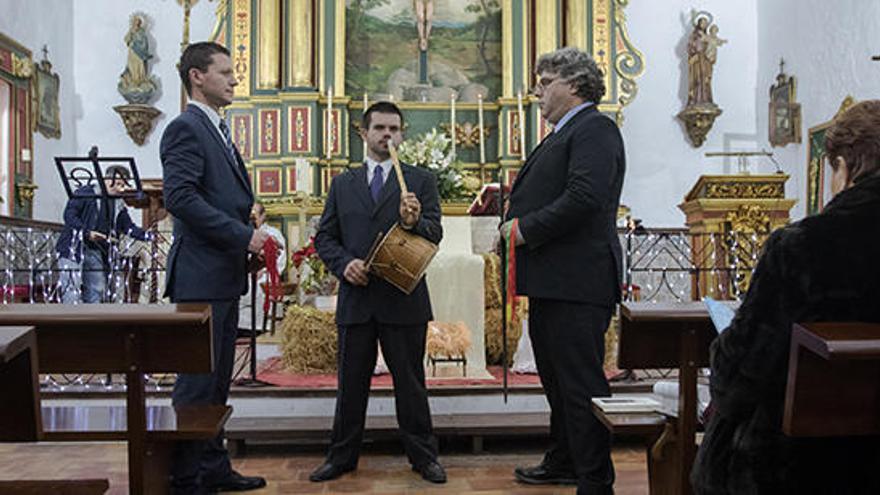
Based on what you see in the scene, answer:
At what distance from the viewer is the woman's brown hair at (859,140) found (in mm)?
1697

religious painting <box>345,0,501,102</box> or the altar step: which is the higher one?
religious painting <box>345,0,501,102</box>

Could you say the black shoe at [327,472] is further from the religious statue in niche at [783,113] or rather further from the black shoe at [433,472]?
the religious statue in niche at [783,113]

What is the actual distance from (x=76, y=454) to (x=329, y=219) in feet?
5.92

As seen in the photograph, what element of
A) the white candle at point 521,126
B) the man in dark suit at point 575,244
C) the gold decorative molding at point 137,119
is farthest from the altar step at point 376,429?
the gold decorative molding at point 137,119

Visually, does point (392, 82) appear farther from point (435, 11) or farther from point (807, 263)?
point (807, 263)

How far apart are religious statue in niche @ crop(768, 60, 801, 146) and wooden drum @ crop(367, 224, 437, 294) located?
8647mm

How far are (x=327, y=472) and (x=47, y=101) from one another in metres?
8.79

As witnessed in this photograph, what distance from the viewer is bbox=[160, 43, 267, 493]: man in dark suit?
118 inches

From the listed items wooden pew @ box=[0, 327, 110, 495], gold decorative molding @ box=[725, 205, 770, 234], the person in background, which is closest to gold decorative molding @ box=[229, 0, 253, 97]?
the person in background

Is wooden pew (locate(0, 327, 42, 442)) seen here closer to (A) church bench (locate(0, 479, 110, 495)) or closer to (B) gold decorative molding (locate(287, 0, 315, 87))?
(A) church bench (locate(0, 479, 110, 495))

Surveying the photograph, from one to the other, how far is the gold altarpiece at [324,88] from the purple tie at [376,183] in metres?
6.34

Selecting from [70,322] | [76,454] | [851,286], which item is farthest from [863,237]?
[76,454]

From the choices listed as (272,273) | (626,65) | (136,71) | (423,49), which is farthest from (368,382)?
(136,71)

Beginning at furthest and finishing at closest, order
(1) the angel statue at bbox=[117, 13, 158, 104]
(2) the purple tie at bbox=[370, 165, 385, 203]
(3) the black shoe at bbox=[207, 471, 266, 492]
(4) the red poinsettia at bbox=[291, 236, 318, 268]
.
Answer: (1) the angel statue at bbox=[117, 13, 158, 104]
(4) the red poinsettia at bbox=[291, 236, 318, 268]
(2) the purple tie at bbox=[370, 165, 385, 203]
(3) the black shoe at bbox=[207, 471, 266, 492]
